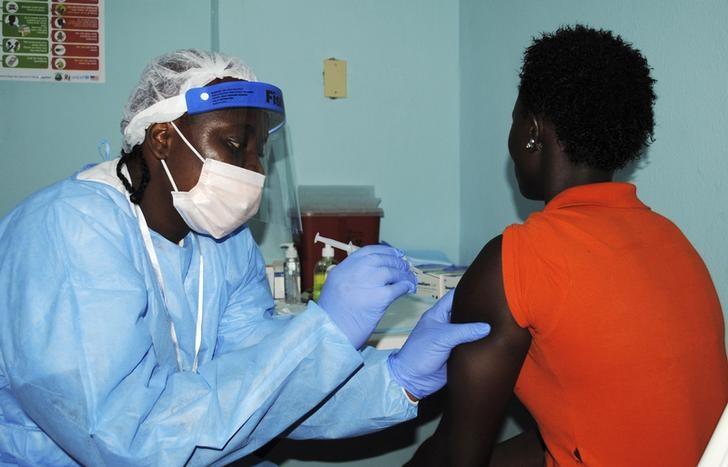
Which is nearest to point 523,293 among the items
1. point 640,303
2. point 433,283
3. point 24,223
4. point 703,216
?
point 640,303

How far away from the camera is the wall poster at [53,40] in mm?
1938

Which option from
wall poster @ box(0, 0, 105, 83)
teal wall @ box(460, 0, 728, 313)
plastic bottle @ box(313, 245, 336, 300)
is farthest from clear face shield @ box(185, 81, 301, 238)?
wall poster @ box(0, 0, 105, 83)

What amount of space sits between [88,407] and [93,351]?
0.28ft

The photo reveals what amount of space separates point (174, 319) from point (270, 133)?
46cm

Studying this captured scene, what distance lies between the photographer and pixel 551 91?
3.34 ft

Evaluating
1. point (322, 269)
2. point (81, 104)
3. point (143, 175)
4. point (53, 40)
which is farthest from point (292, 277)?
point (53, 40)

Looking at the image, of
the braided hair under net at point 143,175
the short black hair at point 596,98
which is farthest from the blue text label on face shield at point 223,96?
the short black hair at point 596,98

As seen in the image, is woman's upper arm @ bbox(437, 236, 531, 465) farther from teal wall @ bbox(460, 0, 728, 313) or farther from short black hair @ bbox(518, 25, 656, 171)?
teal wall @ bbox(460, 0, 728, 313)

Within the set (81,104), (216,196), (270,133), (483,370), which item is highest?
(81,104)

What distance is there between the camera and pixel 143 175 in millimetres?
1151

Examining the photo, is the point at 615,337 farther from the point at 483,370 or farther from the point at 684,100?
the point at 684,100

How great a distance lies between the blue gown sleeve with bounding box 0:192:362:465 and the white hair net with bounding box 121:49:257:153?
8.1 inches

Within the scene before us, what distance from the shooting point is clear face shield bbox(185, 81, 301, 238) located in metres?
1.11

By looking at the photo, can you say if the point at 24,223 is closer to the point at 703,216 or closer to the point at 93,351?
the point at 93,351
